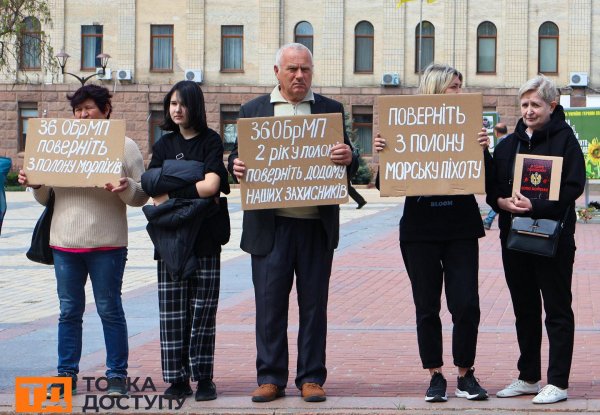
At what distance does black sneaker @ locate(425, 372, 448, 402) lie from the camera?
7371 mm

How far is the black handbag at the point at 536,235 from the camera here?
7211 mm

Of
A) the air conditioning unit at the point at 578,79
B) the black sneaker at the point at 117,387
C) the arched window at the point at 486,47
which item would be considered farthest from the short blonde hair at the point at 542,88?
the arched window at the point at 486,47

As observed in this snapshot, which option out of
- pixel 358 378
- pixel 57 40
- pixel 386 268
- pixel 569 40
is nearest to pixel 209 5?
pixel 57 40

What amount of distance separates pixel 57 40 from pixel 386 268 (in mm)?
37251

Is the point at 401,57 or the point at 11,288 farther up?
the point at 401,57

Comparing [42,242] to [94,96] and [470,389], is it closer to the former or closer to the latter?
[94,96]

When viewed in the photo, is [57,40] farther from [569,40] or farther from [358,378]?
[358,378]

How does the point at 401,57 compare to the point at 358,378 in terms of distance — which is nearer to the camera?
the point at 358,378

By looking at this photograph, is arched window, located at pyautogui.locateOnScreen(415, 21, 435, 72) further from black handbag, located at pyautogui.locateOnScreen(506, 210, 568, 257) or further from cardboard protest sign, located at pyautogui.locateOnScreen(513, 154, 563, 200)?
black handbag, located at pyautogui.locateOnScreen(506, 210, 568, 257)

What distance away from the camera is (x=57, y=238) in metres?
7.78

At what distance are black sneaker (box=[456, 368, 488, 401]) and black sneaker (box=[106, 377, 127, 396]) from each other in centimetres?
208

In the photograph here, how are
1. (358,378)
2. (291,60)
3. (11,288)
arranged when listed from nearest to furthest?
(291,60), (358,378), (11,288)

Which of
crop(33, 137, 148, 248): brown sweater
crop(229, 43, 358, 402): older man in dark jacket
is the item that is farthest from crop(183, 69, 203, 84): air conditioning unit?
crop(229, 43, 358, 402): older man in dark jacket

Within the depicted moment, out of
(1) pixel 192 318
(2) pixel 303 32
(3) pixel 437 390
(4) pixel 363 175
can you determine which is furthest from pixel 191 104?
(2) pixel 303 32
